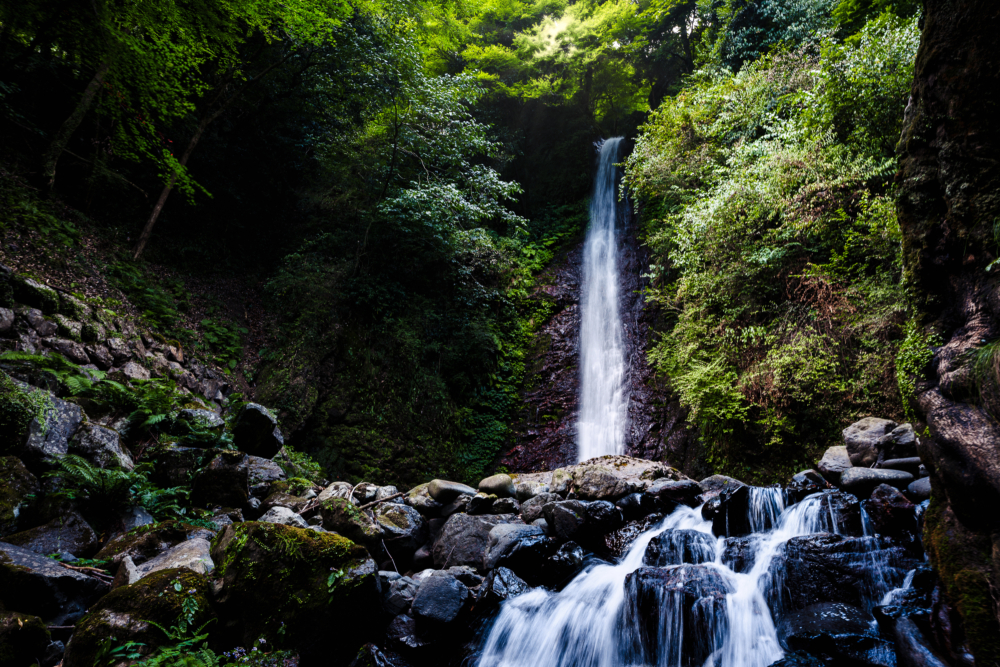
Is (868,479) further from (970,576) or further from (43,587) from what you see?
(43,587)

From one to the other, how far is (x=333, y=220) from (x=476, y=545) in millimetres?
9165

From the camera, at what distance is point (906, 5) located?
708cm

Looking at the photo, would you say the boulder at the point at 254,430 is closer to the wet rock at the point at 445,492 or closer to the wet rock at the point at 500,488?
the wet rock at the point at 445,492

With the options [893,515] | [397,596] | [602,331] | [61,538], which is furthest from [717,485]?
[61,538]

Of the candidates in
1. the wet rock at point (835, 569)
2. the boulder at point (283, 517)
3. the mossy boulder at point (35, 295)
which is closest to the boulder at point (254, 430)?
the boulder at point (283, 517)

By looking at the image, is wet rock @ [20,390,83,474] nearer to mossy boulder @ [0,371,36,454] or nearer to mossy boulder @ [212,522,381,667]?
mossy boulder @ [0,371,36,454]

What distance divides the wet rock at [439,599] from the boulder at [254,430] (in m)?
3.34

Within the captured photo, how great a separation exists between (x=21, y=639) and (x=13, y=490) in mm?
1616

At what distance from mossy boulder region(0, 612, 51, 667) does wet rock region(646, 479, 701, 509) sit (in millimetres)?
5424

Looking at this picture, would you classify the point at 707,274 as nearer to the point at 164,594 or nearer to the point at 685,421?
the point at 685,421

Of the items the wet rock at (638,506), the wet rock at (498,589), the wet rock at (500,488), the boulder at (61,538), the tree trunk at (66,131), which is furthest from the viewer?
the tree trunk at (66,131)

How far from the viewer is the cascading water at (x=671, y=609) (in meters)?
3.23

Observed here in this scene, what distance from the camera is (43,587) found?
276 cm

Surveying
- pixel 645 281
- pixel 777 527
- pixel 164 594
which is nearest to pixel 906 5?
pixel 645 281
